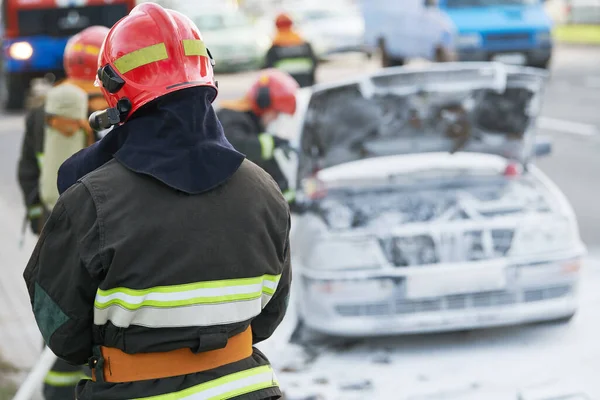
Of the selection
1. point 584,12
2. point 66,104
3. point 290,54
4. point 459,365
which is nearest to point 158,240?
point 66,104

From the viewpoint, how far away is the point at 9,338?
6.11 meters

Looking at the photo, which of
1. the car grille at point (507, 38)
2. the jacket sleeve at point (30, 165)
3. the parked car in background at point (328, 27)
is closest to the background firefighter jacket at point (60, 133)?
the jacket sleeve at point (30, 165)

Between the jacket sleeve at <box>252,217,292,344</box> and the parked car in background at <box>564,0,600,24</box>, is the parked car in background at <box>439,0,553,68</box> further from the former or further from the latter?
the parked car in background at <box>564,0,600,24</box>

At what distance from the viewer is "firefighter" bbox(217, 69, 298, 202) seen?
5219 millimetres

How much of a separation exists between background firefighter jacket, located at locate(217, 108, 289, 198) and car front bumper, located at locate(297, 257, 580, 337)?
673 millimetres

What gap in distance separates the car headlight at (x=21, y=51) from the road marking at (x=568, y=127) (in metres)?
8.23

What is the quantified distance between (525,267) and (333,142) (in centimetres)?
145

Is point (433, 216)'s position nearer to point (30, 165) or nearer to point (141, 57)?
point (30, 165)

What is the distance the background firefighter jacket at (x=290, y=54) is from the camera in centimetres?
966

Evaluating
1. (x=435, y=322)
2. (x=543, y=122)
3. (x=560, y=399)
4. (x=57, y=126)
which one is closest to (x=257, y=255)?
(x=57, y=126)

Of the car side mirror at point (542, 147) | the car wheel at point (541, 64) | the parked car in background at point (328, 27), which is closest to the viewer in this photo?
the car side mirror at point (542, 147)

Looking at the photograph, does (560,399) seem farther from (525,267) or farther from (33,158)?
(33,158)

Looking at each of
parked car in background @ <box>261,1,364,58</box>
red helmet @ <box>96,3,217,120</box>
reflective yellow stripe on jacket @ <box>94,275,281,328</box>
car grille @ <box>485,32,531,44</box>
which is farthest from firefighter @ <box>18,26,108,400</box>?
parked car in background @ <box>261,1,364,58</box>

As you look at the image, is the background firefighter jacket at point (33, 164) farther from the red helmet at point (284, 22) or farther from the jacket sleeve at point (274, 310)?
the red helmet at point (284, 22)
